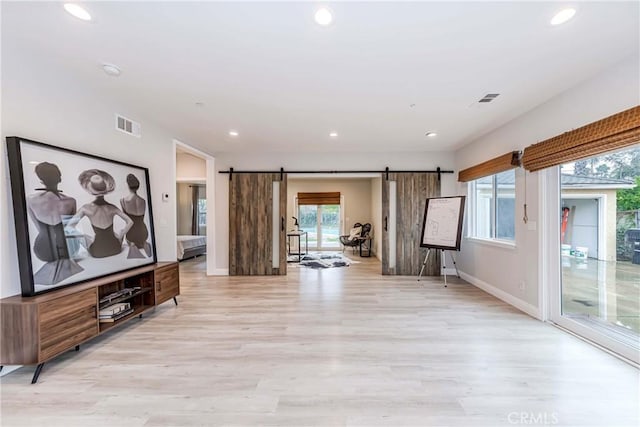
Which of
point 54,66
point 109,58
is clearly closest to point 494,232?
point 109,58

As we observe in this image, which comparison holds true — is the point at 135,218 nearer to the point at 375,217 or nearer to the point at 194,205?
the point at 194,205

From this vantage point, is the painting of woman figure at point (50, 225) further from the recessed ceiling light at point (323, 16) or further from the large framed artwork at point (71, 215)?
the recessed ceiling light at point (323, 16)

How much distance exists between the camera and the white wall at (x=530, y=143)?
246cm

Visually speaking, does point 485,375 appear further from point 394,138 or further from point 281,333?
point 394,138

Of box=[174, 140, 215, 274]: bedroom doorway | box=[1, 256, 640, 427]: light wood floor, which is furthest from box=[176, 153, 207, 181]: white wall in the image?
box=[1, 256, 640, 427]: light wood floor

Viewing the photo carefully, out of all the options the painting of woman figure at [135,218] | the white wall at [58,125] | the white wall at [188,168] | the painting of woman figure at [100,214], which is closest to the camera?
the white wall at [58,125]

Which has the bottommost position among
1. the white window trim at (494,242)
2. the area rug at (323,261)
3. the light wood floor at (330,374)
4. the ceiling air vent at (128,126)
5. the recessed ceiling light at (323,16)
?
the light wood floor at (330,374)

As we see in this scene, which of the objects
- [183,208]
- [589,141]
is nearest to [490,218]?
[589,141]

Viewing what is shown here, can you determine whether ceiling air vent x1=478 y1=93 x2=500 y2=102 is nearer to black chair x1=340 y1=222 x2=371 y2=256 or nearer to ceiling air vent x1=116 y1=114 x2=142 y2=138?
ceiling air vent x1=116 y1=114 x2=142 y2=138

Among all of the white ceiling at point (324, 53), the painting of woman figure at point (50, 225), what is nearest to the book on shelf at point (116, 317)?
the painting of woman figure at point (50, 225)

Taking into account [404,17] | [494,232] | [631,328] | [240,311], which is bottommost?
[240,311]

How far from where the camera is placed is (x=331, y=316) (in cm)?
351

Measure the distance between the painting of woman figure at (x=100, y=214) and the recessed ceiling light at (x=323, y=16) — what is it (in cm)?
267

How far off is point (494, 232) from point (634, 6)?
3.55 meters
